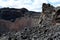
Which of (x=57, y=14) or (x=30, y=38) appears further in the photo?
(x=57, y=14)

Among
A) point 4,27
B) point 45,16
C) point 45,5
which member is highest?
point 45,5

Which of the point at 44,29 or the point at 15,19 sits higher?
the point at 44,29

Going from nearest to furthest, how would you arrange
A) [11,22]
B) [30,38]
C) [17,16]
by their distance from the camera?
1. [30,38]
2. [11,22]
3. [17,16]

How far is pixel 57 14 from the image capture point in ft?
46.3

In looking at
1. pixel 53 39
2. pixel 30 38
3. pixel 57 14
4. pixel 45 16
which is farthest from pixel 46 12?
pixel 53 39

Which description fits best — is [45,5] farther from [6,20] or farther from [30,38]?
[6,20]

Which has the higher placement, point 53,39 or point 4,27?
point 53,39

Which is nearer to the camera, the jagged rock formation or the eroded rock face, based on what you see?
the jagged rock formation

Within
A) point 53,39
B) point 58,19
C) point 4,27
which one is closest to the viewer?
point 53,39

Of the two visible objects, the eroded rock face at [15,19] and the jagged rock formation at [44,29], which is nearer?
the jagged rock formation at [44,29]

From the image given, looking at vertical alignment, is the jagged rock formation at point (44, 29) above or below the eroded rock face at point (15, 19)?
above

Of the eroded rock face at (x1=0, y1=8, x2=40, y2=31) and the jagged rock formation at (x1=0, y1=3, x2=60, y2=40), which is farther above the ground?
the jagged rock formation at (x1=0, y1=3, x2=60, y2=40)

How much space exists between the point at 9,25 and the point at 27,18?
4.82m

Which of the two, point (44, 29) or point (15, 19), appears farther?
point (15, 19)
